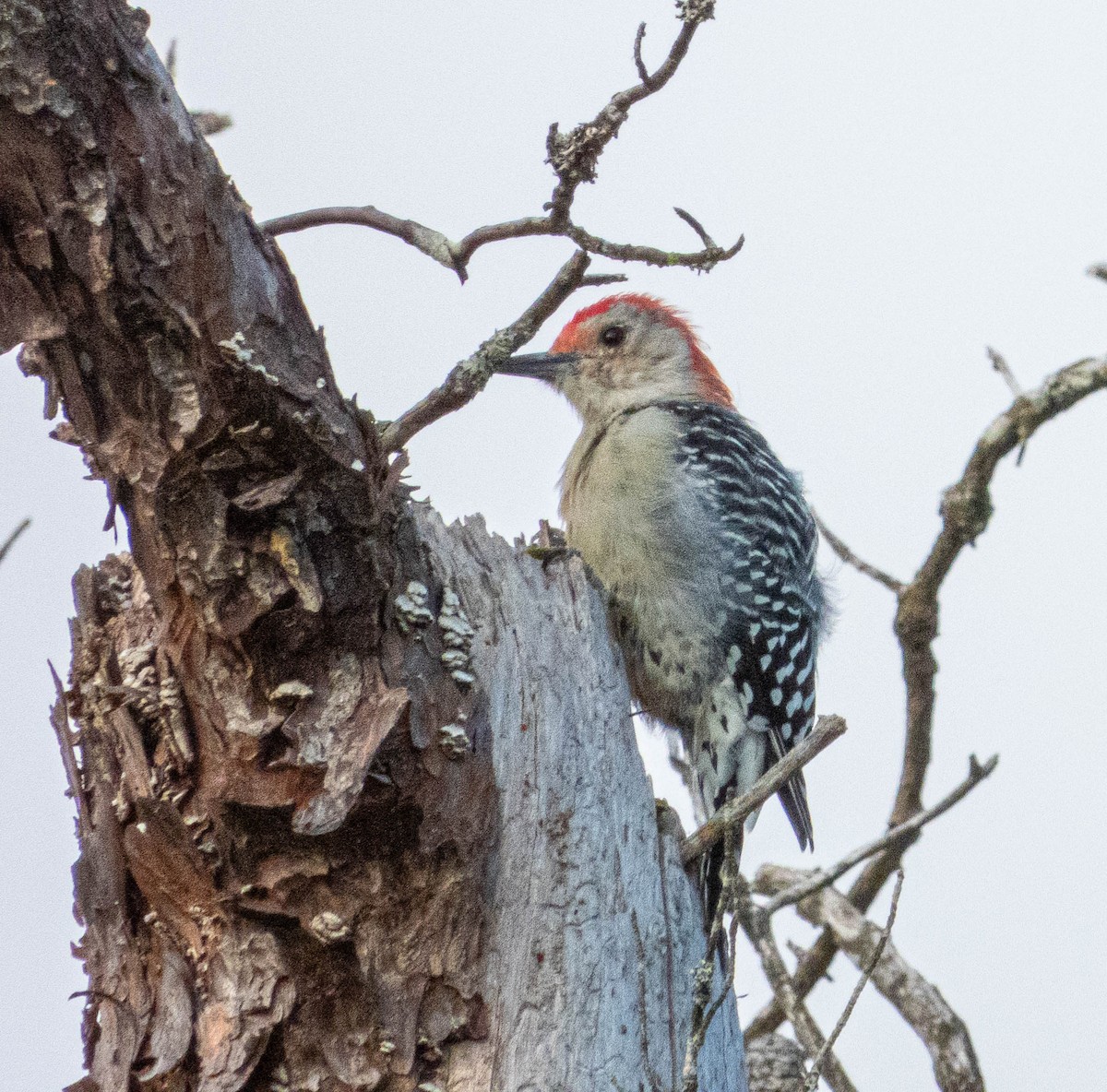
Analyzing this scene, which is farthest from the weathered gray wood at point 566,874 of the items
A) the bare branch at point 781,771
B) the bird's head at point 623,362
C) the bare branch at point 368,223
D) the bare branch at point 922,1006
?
the bird's head at point 623,362

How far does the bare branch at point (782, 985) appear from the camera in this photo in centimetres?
375

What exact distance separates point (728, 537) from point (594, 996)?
172 cm

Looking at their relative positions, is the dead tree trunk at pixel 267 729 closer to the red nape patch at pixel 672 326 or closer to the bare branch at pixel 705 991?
the bare branch at pixel 705 991

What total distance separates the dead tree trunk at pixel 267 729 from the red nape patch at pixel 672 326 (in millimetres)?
2216

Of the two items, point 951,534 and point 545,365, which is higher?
point 545,365

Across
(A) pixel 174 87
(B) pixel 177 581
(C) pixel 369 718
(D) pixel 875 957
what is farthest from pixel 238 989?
(A) pixel 174 87

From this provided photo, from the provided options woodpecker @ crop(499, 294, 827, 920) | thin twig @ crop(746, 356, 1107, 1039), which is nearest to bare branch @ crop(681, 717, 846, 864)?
woodpecker @ crop(499, 294, 827, 920)

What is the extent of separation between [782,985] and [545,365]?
2236 millimetres

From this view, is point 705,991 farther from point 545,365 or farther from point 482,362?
point 545,365

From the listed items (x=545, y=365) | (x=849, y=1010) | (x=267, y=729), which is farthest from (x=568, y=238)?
(x=545, y=365)

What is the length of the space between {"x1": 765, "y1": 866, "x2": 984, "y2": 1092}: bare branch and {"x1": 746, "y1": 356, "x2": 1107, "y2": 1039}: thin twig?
0.11 metres

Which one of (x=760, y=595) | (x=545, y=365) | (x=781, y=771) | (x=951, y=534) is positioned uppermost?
(x=545, y=365)

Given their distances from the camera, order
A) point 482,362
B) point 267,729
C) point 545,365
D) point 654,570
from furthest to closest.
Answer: point 545,365, point 654,570, point 482,362, point 267,729

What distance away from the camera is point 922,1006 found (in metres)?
4.09
